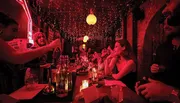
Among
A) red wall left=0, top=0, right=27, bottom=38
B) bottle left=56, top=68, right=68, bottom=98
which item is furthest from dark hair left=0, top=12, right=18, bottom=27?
red wall left=0, top=0, right=27, bottom=38

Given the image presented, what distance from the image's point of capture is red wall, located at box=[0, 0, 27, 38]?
2362 millimetres

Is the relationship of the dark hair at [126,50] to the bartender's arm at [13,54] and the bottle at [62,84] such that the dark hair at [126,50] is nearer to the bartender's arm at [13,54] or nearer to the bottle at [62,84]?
the bottle at [62,84]

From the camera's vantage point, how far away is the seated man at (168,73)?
0.70 meters

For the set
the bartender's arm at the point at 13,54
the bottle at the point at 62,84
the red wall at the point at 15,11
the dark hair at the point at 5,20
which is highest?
the red wall at the point at 15,11

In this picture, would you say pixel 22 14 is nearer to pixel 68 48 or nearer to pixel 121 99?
pixel 121 99

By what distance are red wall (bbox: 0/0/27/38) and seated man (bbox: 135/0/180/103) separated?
100 inches

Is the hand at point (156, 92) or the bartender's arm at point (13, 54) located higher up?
the bartender's arm at point (13, 54)

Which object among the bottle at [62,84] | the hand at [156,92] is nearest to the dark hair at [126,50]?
the bottle at [62,84]

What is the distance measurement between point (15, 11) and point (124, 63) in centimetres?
259

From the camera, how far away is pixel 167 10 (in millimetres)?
940

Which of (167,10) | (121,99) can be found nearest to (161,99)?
(121,99)

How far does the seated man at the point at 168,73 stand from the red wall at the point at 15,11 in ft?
8.36

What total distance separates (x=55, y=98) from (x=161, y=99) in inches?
27.6

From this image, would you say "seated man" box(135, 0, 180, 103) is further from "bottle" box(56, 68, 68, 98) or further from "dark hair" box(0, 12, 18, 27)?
"dark hair" box(0, 12, 18, 27)
